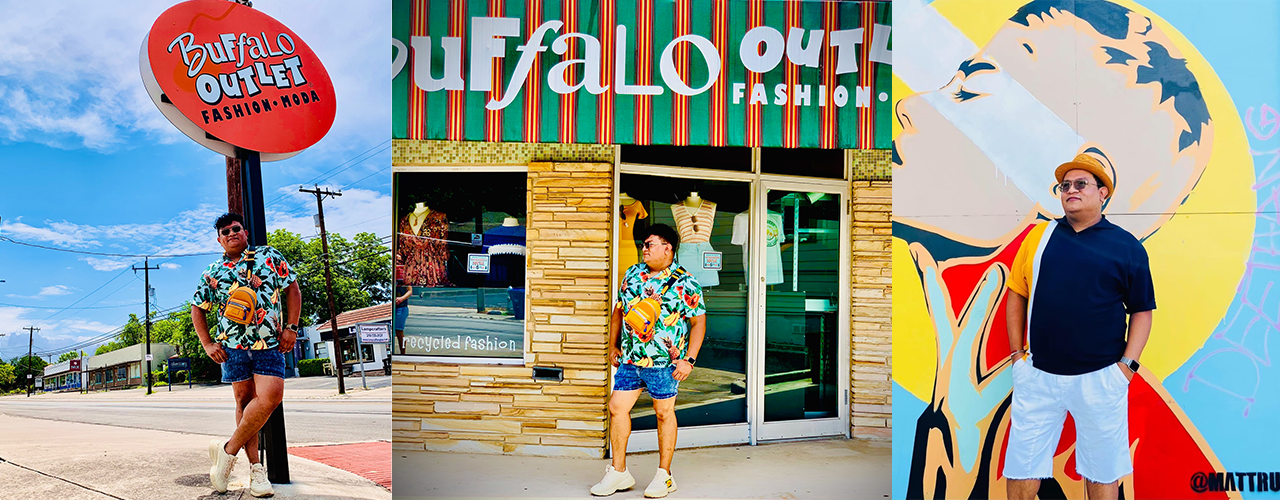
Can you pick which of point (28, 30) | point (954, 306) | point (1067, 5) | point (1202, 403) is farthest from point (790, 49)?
point (28, 30)

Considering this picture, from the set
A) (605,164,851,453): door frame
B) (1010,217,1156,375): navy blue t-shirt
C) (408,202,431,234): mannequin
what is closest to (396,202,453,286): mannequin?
(408,202,431,234): mannequin

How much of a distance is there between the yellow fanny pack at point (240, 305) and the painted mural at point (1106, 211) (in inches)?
119

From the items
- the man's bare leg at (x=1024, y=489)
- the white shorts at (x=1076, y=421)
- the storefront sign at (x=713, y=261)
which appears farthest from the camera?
the storefront sign at (x=713, y=261)

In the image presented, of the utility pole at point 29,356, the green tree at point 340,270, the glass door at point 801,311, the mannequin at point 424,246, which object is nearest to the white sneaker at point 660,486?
the glass door at point 801,311

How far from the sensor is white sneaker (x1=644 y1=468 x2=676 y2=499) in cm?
453

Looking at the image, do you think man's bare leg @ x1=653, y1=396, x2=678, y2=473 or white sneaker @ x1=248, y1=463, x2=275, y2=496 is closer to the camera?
white sneaker @ x1=248, y1=463, x2=275, y2=496

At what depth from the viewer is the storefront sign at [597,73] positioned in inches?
182

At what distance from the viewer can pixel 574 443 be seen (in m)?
5.41

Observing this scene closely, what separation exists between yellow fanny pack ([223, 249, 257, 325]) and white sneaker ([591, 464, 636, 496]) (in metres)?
2.13

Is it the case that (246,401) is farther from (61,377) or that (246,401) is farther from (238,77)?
(238,77)

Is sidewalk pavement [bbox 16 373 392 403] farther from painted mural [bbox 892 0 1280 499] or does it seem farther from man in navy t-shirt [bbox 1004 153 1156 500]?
man in navy t-shirt [bbox 1004 153 1156 500]

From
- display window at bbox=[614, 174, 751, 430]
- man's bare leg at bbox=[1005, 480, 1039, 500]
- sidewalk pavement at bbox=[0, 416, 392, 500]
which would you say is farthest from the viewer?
display window at bbox=[614, 174, 751, 430]

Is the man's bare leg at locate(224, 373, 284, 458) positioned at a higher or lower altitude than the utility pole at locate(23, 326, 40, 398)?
lower

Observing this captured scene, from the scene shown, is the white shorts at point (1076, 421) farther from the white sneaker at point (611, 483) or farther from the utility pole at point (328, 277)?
Answer: the utility pole at point (328, 277)
